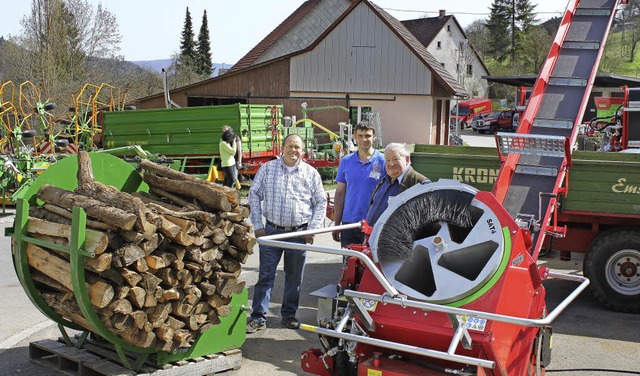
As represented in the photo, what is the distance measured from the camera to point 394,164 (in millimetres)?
6203

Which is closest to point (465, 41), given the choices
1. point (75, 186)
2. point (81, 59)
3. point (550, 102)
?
point (81, 59)

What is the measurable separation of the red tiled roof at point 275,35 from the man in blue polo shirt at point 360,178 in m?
28.5

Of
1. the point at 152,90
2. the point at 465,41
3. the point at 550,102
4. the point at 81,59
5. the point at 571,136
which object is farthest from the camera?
the point at 465,41

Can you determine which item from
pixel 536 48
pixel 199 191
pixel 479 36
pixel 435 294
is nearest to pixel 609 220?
pixel 435 294

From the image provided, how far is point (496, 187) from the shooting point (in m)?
6.44

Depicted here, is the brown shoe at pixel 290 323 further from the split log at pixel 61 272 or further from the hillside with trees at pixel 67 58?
the hillside with trees at pixel 67 58

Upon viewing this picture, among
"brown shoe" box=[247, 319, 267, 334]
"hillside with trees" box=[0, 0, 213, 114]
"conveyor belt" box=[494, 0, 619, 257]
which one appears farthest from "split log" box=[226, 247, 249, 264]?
"hillside with trees" box=[0, 0, 213, 114]

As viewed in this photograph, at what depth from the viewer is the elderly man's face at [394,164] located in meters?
6.20

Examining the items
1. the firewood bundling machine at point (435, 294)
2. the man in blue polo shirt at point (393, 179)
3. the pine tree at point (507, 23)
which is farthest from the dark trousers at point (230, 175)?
the pine tree at point (507, 23)

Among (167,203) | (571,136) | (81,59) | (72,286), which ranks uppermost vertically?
(81,59)

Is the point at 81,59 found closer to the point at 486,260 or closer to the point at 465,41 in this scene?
the point at 465,41

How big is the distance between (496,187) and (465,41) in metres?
46.5

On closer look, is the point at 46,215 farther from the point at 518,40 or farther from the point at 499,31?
the point at 499,31

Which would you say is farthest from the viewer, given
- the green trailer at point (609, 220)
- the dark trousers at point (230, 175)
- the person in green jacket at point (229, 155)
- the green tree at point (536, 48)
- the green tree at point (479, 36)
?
the green tree at point (479, 36)
